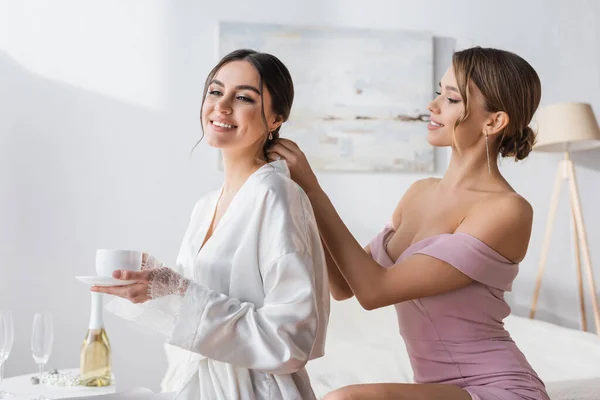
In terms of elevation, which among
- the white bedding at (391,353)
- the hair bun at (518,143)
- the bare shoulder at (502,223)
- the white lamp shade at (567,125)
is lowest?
the white bedding at (391,353)

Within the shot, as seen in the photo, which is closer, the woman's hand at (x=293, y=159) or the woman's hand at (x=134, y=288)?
the woman's hand at (x=134, y=288)

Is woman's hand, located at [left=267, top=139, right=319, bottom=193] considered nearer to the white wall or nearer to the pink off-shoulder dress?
the pink off-shoulder dress

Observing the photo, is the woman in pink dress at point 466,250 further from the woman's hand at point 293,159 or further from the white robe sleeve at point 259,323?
the white robe sleeve at point 259,323

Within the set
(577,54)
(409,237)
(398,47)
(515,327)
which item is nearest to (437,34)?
(398,47)

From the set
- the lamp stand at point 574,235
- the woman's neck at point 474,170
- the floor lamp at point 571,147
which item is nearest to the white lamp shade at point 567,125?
the floor lamp at point 571,147

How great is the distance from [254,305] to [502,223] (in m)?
0.67

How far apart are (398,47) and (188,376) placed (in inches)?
120

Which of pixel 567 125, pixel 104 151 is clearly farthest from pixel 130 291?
pixel 567 125

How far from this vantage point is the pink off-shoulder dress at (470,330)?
61.1 inches

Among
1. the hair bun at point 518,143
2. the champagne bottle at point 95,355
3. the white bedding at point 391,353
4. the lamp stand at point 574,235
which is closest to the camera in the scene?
the hair bun at point 518,143

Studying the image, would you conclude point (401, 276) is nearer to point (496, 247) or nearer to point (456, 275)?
point (456, 275)

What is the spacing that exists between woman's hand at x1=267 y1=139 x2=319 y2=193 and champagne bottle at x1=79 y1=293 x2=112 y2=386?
3.53 ft

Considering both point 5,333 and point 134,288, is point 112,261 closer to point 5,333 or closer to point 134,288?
point 134,288

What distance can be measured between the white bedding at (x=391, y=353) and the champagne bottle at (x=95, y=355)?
2.44 feet
